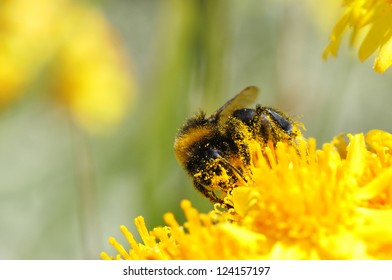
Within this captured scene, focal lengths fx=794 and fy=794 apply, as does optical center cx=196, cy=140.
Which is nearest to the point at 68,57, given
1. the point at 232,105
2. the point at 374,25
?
the point at 232,105

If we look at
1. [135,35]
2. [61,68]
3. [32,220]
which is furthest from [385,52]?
[135,35]

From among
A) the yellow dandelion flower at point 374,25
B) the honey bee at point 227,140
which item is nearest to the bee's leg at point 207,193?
the honey bee at point 227,140

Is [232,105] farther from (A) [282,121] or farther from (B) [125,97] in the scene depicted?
(B) [125,97]
